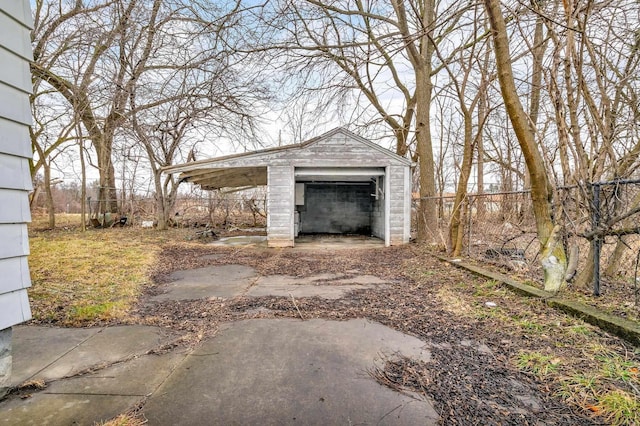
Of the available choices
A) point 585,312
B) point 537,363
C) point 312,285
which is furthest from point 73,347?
point 585,312

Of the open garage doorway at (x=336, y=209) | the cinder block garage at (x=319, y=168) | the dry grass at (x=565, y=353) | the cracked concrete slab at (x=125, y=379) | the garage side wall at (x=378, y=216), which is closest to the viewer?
the dry grass at (x=565, y=353)

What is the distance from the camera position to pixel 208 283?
4.86m

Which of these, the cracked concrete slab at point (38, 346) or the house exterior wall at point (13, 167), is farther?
the cracked concrete slab at point (38, 346)

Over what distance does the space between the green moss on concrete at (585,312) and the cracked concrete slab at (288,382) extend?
5.06 ft

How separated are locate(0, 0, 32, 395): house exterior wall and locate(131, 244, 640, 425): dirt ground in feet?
3.76

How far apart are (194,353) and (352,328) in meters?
1.40

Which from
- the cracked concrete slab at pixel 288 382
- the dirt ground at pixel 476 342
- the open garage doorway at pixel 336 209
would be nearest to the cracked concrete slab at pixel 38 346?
the dirt ground at pixel 476 342

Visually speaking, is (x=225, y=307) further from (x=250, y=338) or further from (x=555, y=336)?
(x=555, y=336)

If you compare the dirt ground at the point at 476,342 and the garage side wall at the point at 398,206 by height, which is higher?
the garage side wall at the point at 398,206

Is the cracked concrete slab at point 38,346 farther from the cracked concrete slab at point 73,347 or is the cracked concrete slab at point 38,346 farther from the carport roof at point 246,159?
the carport roof at point 246,159

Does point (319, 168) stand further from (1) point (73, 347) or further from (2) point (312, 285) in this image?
(1) point (73, 347)

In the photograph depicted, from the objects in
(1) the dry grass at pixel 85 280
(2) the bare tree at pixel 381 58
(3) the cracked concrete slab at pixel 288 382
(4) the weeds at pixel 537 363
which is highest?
(2) the bare tree at pixel 381 58

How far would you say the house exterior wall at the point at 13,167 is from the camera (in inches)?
78.3

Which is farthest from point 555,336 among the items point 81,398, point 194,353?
point 81,398
